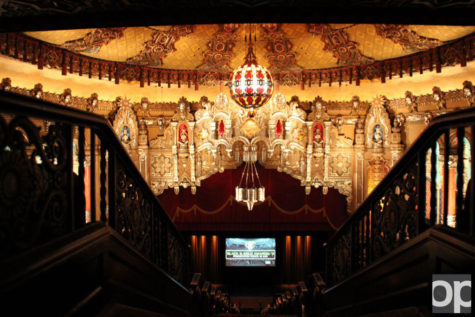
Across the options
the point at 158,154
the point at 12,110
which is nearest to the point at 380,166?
the point at 158,154

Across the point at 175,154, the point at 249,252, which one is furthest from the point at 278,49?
the point at 249,252

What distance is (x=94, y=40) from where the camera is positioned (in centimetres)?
697

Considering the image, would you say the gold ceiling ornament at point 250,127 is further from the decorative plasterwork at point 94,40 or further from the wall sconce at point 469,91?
the wall sconce at point 469,91

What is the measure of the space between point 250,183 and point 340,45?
4.15 m

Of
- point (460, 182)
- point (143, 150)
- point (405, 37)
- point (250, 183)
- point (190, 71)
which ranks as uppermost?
point (405, 37)

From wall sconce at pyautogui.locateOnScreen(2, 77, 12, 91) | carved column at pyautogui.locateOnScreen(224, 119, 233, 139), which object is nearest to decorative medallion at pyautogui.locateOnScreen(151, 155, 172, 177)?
carved column at pyautogui.locateOnScreen(224, 119, 233, 139)

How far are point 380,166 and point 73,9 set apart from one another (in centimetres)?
747

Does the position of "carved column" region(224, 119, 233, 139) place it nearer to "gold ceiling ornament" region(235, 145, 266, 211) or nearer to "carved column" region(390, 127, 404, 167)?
"gold ceiling ornament" region(235, 145, 266, 211)

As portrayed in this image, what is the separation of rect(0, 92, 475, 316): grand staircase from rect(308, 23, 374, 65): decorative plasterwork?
5121 mm

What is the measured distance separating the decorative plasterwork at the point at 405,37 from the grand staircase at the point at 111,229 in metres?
4.79

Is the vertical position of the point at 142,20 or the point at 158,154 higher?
the point at 142,20

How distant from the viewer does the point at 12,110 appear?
1357mm

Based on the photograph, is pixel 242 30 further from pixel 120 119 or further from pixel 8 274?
pixel 8 274

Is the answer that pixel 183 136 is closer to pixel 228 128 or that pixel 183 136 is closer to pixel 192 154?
pixel 192 154
